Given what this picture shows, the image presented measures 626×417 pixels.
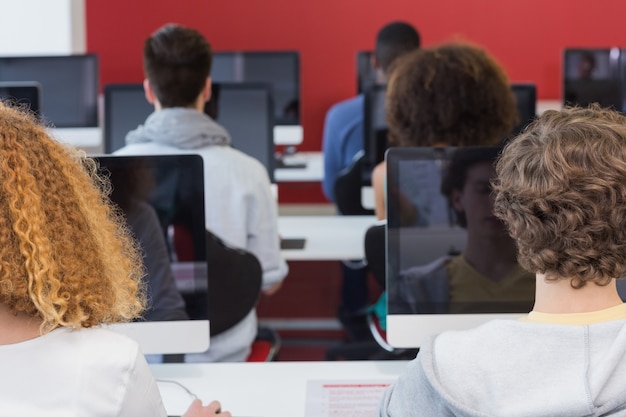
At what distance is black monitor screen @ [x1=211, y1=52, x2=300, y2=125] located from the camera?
5.78 m

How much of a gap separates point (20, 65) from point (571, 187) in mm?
4337

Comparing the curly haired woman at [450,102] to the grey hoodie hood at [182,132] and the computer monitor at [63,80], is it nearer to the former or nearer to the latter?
the grey hoodie hood at [182,132]

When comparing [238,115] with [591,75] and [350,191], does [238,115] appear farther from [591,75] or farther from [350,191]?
[591,75]

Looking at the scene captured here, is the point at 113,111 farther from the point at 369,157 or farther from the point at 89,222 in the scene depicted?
the point at 89,222

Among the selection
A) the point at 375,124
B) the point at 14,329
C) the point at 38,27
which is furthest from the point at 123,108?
the point at 14,329

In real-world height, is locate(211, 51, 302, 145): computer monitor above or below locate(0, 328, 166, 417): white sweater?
above

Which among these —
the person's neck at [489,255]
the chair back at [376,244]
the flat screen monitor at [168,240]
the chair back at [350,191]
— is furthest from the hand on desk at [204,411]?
the chair back at [350,191]

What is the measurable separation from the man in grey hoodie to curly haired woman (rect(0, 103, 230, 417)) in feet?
1.39

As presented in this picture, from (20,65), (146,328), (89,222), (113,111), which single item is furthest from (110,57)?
(89,222)

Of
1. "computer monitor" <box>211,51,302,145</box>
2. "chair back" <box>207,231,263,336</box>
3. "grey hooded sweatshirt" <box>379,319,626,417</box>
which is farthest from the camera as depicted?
"computer monitor" <box>211,51,302,145</box>

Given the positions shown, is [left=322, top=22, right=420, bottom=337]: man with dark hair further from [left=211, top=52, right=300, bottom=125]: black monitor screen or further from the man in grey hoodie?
the man in grey hoodie

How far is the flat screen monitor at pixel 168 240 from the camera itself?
7.03ft

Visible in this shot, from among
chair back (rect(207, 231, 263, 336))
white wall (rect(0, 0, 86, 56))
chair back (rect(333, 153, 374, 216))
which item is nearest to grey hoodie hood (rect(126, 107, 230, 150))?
chair back (rect(207, 231, 263, 336))

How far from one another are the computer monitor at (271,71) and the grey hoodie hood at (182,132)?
2804 millimetres
